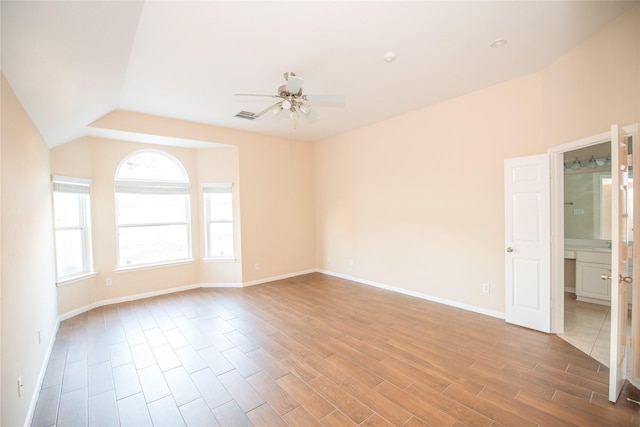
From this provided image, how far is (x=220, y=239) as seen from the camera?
17.9 ft

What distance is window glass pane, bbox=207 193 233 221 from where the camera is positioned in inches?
212

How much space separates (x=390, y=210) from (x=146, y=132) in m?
4.21

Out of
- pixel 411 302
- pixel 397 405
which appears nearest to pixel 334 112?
pixel 411 302

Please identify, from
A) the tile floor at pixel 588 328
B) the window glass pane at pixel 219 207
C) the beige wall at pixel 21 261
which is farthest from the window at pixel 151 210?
the tile floor at pixel 588 328

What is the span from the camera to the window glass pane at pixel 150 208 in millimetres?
4672

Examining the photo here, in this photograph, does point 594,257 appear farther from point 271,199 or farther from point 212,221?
point 212,221

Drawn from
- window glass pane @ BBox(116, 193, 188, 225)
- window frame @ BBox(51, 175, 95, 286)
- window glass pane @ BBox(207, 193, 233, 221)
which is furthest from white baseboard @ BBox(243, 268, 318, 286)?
window frame @ BBox(51, 175, 95, 286)

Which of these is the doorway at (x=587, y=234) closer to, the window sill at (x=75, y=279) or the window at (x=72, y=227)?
the window sill at (x=75, y=279)

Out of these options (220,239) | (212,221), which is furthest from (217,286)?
(212,221)

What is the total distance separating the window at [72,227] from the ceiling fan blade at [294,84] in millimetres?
3653

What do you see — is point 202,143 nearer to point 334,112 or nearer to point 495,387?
point 334,112

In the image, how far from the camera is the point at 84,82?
2.45 meters

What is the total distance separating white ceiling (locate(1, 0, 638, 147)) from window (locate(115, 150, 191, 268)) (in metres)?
1.22

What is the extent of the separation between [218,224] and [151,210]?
1.18m
